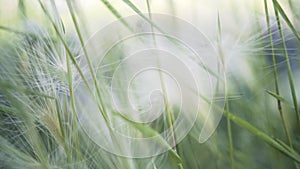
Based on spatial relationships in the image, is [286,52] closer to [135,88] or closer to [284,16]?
[284,16]

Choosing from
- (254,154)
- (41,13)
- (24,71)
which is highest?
(41,13)

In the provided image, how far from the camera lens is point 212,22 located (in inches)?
26.2

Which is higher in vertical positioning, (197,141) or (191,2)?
(191,2)

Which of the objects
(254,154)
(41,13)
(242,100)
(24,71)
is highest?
(41,13)

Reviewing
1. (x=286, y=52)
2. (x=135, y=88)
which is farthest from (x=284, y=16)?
(x=135, y=88)

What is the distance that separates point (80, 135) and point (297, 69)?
43 cm

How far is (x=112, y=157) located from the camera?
2.17 ft

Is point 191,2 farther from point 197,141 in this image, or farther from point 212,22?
point 197,141

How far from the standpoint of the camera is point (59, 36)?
0.66 meters

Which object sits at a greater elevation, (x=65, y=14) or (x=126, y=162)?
(x=65, y=14)

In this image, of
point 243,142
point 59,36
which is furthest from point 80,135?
point 243,142

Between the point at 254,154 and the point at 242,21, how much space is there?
250mm

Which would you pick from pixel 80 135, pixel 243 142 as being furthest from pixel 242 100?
pixel 80 135

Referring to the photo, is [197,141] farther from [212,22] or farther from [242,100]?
[212,22]
